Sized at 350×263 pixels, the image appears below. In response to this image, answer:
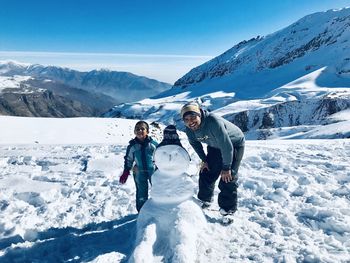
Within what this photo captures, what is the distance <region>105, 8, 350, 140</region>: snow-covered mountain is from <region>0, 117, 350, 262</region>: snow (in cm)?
4229

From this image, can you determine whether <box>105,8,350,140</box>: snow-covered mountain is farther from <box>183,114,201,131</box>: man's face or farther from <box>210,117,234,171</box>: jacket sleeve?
<box>183,114,201,131</box>: man's face

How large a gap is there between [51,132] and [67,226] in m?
17.6

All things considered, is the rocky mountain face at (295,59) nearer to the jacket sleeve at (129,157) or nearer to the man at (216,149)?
the man at (216,149)

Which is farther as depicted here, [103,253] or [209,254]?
[103,253]

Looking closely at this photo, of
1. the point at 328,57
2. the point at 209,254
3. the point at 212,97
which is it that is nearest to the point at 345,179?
the point at 209,254

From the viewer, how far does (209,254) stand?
4965 mm

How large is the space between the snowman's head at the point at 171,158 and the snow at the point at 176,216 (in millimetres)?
382

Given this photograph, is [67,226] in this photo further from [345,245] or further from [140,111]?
[140,111]

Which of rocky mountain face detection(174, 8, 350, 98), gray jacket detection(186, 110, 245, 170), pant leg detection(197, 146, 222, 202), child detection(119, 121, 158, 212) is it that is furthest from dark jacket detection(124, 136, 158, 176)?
rocky mountain face detection(174, 8, 350, 98)

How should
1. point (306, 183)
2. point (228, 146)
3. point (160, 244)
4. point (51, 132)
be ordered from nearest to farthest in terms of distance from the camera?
point (160, 244), point (228, 146), point (306, 183), point (51, 132)

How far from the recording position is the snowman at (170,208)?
4699 mm

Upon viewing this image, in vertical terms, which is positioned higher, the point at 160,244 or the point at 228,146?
the point at 228,146

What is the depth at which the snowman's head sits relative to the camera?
5.21 m

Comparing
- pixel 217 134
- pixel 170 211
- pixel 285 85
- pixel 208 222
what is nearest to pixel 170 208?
pixel 170 211
